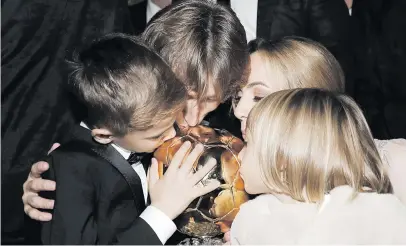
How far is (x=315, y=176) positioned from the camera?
148cm

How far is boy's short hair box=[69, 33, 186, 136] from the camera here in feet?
5.22

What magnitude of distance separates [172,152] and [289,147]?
31 cm

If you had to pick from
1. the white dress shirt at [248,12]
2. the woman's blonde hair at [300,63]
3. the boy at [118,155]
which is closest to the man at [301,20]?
the white dress shirt at [248,12]

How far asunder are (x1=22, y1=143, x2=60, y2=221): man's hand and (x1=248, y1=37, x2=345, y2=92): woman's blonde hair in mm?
683

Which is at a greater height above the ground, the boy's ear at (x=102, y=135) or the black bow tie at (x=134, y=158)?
the boy's ear at (x=102, y=135)

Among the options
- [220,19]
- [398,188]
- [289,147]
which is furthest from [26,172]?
[398,188]

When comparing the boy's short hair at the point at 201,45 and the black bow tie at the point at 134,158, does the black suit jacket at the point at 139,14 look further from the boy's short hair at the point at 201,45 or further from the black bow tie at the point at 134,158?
the black bow tie at the point at 134,158

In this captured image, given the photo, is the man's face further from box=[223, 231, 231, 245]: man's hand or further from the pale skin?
box=[223, 231, 231, 245]: man's hand

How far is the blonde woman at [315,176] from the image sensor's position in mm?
1472

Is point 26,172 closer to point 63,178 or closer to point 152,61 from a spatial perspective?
point 63,178

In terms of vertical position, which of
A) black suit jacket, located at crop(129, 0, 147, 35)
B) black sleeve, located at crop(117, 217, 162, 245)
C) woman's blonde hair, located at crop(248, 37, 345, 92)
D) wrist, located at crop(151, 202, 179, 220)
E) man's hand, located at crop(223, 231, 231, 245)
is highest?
woman's blonde hair, located at crop(248, 37, 345, 92)

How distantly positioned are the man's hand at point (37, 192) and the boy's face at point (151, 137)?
0.23m

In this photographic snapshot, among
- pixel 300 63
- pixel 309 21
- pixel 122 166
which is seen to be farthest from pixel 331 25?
pixel 122 166

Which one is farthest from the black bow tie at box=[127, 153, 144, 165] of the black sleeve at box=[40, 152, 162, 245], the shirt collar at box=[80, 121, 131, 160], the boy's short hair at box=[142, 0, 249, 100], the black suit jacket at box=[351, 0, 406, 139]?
the black suit jacket at box=[351, 0, 406, 139]
